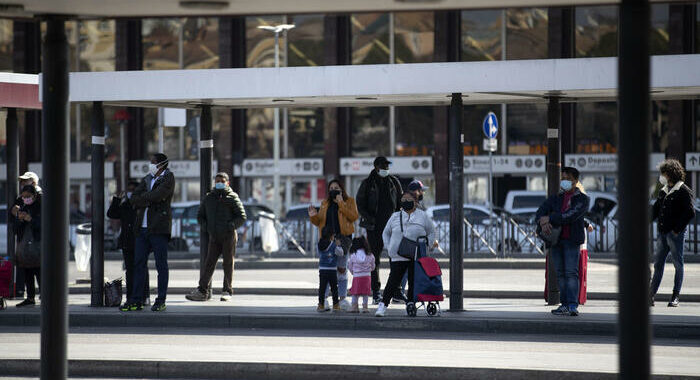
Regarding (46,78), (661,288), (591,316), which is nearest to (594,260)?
(661,288)

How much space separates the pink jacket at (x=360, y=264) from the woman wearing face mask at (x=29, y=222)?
13.8 feet

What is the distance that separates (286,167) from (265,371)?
34.7 meters

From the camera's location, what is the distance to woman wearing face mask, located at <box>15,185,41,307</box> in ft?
46.9

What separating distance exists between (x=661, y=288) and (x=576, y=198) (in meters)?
5.14

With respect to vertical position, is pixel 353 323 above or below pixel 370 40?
below

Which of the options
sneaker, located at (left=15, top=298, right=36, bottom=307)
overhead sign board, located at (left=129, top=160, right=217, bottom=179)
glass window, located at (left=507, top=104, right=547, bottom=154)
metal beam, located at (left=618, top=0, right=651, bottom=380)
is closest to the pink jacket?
sneaker, located at (left=15, top=298, right=36, bottom=307)

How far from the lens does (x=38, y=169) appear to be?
148ft

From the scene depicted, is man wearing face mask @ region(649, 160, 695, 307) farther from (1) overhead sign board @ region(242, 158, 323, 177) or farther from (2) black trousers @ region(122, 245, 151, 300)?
(1) overhead sign board @ region(242, 158, 323, 177)

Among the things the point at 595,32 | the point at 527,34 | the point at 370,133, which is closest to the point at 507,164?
the point at 527,34

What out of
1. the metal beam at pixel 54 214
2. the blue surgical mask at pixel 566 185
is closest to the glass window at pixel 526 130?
the blue surgical mask at pixel 566 185

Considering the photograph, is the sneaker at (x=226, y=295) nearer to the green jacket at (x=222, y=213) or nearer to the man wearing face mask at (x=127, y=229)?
the green jacket at (x=222, y=213)

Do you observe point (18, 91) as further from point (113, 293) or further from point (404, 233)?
point (404, 233)

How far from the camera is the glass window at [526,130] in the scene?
4203cm

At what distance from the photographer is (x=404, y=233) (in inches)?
514
